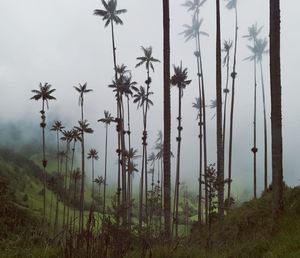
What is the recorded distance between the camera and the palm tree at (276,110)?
31.9ft

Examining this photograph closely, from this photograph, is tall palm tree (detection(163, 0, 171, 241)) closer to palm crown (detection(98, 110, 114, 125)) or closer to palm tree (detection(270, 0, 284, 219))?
palm tree (detection(270, 0, 284, 219))

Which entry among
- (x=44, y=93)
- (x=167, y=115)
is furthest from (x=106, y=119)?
(x=167, y=115)

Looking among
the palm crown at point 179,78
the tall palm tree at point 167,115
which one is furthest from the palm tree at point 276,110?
the palm crown at point 179,78

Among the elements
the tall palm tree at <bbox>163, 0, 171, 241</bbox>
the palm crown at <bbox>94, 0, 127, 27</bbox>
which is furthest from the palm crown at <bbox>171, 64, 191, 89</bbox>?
the tall palm tree at <bbox>163, 0, 171, 241</bbox>

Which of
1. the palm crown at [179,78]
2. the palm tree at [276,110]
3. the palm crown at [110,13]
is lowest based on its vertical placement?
the palm tree at [276,110]

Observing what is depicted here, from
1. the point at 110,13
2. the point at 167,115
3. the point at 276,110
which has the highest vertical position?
the point at 110,13

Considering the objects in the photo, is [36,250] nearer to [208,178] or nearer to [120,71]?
[208,178]

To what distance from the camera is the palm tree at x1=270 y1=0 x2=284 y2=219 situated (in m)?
9.71

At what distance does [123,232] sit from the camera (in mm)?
5324

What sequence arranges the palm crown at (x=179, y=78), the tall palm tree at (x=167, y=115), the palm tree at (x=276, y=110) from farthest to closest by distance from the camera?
the palm crown at (x=179, y=78) < the tall palm tree at (x=167, y=115) < the palm tree at (x=276, y=110)

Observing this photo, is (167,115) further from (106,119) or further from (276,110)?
(106,119)

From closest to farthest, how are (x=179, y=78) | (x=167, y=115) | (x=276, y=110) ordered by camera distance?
1. (x=276, y=110)
2. (x=167, y=115)
3. (x=179, y=78)

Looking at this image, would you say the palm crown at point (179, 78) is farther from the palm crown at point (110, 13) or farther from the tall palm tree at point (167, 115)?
the tall palm tree at point (167, 115)

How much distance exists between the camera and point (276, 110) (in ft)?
33.5
